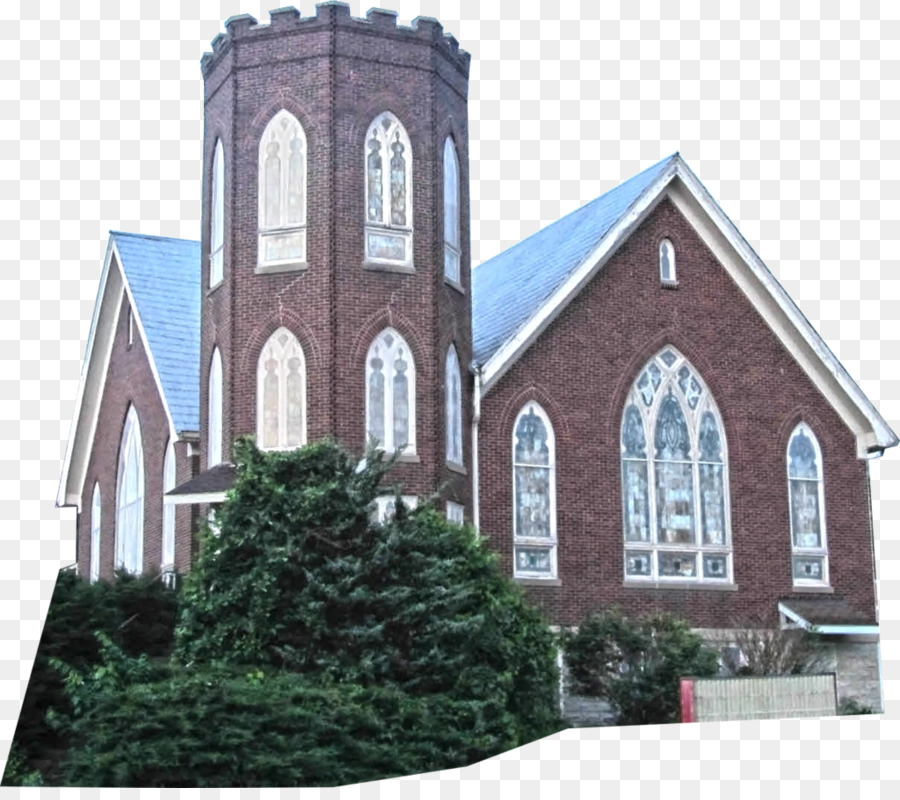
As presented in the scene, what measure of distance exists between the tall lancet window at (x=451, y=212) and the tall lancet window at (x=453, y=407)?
1.33 meters

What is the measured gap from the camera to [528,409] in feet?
91.8

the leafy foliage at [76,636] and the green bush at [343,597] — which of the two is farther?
the green bush at [343,597]

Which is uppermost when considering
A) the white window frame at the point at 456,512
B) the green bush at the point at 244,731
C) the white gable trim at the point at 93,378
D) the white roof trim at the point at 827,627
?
the white gable trim at the point at 93,378

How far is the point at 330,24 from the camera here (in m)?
Answer: 25.9

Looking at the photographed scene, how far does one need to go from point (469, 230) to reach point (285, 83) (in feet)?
12.5

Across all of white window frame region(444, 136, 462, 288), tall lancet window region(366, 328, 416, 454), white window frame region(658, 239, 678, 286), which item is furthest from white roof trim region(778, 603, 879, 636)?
white window frame region(444, 136, 462, 288)

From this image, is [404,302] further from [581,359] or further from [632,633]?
[632,633]

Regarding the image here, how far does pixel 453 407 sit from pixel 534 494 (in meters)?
2.34

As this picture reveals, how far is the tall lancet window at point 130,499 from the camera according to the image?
31.8 m

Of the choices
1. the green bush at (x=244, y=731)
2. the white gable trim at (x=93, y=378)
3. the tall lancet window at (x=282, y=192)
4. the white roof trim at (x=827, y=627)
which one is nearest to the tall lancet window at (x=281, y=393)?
the tall lancet window at (x=282, y=192)

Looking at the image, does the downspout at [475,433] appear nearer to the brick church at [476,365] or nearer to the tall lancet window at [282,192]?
the brick church at [476,365]

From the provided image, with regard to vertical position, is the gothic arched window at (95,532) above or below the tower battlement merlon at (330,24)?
below

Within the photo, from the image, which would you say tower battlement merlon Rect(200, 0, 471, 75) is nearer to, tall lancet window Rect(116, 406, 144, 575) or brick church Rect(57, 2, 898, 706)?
brick church Rect(57, 2, 898, 706)

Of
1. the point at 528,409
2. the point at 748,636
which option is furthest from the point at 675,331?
the point at 748,636
